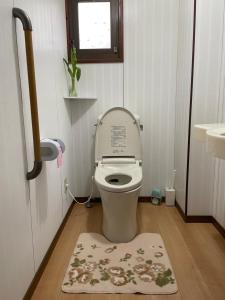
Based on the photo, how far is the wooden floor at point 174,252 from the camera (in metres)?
1.35

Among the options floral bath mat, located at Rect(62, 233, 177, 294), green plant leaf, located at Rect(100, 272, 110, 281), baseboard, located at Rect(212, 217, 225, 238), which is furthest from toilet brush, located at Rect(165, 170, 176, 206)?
green plant leaf, located at Rect(100, 272, 110, 281)

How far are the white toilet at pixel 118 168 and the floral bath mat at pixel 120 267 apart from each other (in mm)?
114

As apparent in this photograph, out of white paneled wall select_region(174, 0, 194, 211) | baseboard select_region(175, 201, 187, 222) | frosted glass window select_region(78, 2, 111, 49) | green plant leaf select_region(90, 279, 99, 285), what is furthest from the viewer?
frosted glass window select_region(78, 2, 111, 49)

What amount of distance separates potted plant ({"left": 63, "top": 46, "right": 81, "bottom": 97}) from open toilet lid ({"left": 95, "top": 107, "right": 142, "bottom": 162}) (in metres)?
0.38

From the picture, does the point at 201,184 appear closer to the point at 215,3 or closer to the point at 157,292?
the point at 157,292

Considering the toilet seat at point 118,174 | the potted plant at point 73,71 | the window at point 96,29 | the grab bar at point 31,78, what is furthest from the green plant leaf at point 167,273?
the window at point 96,29

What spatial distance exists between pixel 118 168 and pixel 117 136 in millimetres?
298

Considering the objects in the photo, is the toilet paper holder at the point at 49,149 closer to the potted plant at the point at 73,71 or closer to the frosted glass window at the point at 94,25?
the potted plant at the point at 73,71

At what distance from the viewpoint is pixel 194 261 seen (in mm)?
1617

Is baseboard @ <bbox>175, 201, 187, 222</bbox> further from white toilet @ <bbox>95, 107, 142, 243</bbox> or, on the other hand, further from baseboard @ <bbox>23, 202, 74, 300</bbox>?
baseboard @ <bbox>23, 202, 74, 300</bbox>

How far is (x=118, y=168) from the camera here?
2082mm

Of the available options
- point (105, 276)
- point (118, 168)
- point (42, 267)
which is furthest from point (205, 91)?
point (42, 267)

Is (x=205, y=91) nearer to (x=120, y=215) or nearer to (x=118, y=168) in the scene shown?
(x=118, y=168)

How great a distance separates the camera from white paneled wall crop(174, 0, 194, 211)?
1975 mm
